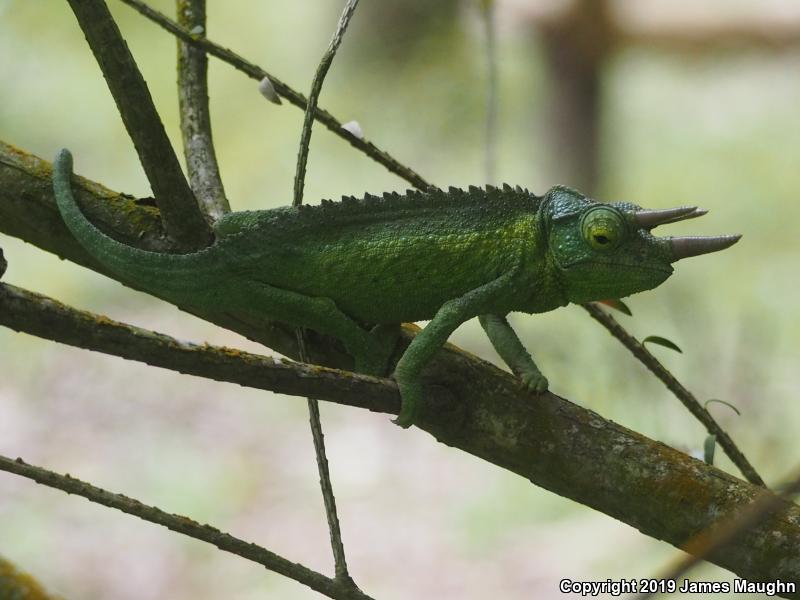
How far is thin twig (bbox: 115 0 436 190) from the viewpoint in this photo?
5.70 ft

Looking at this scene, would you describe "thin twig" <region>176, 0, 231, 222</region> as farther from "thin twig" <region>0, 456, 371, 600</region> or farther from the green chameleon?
"thin twig" <region>0, 456, 371, 600</region>

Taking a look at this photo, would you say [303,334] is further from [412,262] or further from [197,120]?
[197,120]

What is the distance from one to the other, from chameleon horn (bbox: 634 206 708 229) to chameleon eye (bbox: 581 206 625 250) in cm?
4

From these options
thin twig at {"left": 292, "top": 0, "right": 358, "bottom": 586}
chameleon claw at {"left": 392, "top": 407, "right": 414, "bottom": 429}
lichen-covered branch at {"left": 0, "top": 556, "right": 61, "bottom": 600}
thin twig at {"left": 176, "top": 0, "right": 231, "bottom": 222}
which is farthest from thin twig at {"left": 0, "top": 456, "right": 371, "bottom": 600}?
thin twig at {"left": 176, "top": 0, "right": 231, "bottom": 222}

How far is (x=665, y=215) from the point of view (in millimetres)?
1725

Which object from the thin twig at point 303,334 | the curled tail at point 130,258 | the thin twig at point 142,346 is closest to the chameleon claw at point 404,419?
the thin twig at point 303,334

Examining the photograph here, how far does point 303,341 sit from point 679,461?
0.71 m

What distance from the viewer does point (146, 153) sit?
1.44 m

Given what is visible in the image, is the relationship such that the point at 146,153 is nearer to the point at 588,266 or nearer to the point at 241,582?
the point at 588,266

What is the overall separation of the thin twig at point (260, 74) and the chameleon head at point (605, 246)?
0.28m

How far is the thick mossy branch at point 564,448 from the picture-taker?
1.54m

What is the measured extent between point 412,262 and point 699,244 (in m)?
0.54

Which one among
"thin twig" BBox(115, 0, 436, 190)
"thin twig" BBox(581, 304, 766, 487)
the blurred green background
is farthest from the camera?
the blurred green background

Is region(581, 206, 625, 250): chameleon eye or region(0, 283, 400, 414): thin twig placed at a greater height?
region(581, 206, 625, 250): chameleon eye
